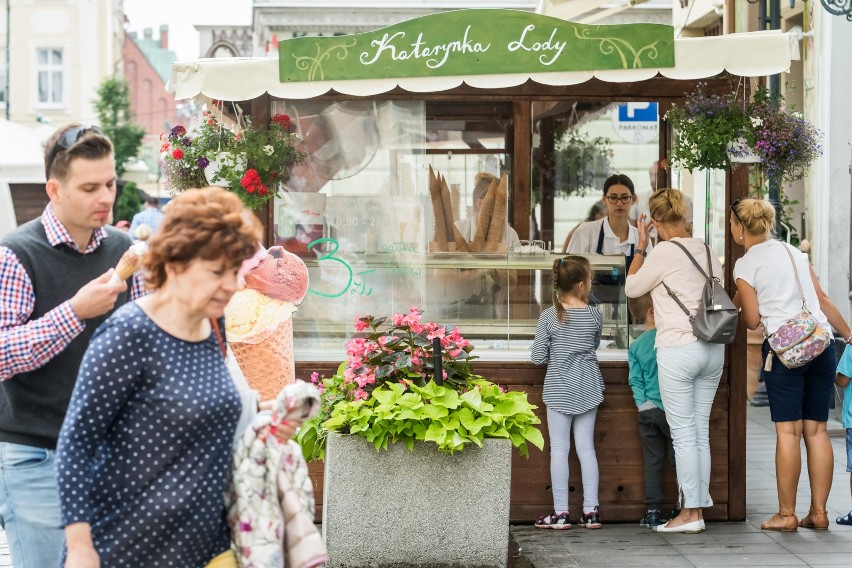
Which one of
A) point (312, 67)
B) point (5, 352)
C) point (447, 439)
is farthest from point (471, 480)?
point (5, 352)

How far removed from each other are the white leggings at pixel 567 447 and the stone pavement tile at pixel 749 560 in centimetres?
86

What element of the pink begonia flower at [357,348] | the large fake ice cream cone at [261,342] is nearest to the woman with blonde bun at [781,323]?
the pink begonia flower at [357,348]

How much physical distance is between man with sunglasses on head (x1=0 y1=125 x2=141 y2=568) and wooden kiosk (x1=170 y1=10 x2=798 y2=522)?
3741 millimetres

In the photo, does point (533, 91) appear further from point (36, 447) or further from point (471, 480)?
point (36, 447)

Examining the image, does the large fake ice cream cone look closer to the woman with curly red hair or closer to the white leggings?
Result: the white leggings

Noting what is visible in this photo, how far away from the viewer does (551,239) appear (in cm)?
836

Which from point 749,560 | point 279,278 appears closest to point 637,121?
point 749,560

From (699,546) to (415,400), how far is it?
2061 millimetres

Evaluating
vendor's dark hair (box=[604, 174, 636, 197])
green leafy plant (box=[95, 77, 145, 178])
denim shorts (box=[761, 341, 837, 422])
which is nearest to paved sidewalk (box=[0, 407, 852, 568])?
denim shorts (box=[761, 341, 837, 422])

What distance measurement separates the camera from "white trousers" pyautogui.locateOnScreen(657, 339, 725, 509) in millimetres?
7246

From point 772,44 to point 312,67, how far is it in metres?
2.54

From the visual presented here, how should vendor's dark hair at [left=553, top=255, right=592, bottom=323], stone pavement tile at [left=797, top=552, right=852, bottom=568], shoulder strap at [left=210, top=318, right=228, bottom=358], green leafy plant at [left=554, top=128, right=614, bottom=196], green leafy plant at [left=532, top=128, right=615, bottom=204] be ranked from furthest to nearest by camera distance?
1. green leafy plant at [left=554, top=128, right=614, bottom=196]
2. green leafy plant at [left=532, top=128, right=615, bottom=204]
3. vendor's dark hair at [left=553, top=255, right=592, bottom=323]
4. stone pavement tile at [left=797, top=552, right=852, bottom=568]
5. shoulder strap at [left=210, top=318, right=228, bottom=358]

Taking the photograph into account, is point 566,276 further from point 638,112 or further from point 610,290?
point 638,112

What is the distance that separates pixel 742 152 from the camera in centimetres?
740
